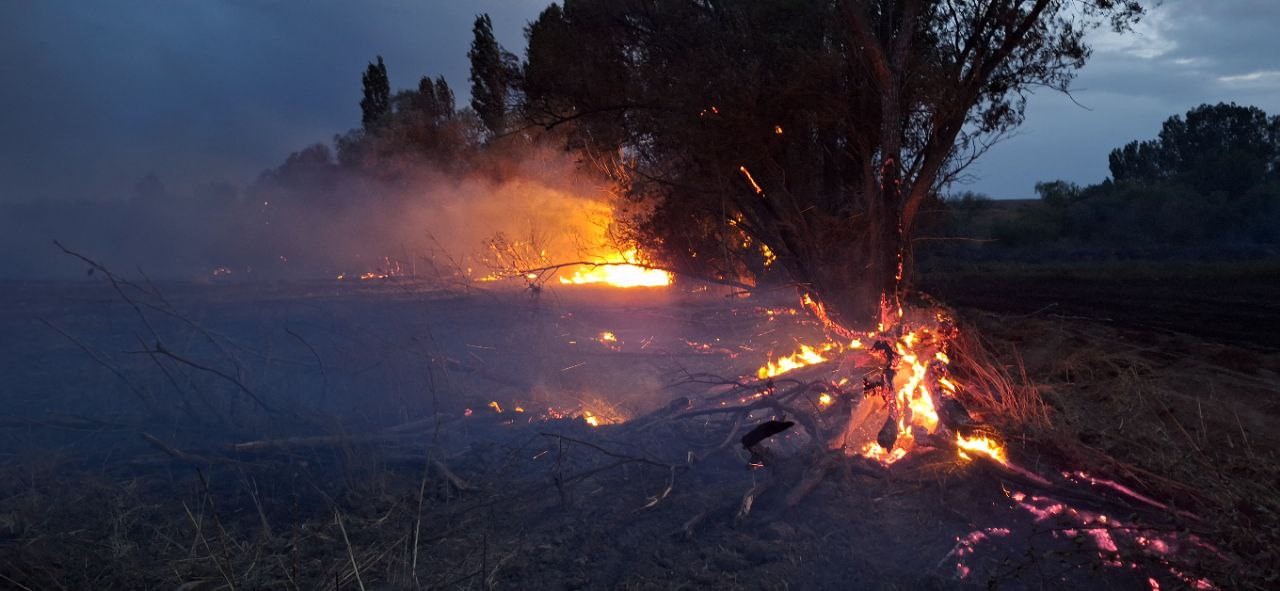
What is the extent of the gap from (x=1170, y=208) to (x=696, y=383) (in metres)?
31.1

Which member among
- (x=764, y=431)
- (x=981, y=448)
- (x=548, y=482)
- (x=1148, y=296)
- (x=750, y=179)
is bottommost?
(x=1148, y=296)

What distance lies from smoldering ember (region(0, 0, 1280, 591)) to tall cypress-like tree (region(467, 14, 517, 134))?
0.17 metres

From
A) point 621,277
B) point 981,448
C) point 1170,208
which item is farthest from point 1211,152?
point 981,448

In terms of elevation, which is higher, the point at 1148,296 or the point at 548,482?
the point at 548,482

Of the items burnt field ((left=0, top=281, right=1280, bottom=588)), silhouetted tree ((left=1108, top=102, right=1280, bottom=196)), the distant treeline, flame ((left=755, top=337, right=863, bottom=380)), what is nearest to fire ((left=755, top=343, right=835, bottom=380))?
flame ((left=755, top=337, right=863, bottom=380))

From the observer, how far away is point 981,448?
17.4ft

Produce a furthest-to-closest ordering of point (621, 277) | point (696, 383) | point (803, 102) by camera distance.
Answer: point (621, 277)
point (803, 102)
point (696, 383)

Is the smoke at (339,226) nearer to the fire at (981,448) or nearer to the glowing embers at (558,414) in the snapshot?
the glowing embers at (558,414)

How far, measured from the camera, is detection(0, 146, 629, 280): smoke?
72.0 feet

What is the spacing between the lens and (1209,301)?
54.1ft

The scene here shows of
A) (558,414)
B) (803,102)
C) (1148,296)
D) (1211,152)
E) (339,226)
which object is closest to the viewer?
(558,414)

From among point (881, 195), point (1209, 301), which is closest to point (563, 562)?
point (881, 195)

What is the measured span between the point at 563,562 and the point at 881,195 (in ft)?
25.6

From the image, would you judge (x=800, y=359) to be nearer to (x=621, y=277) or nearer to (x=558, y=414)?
(x=558, y=414)
